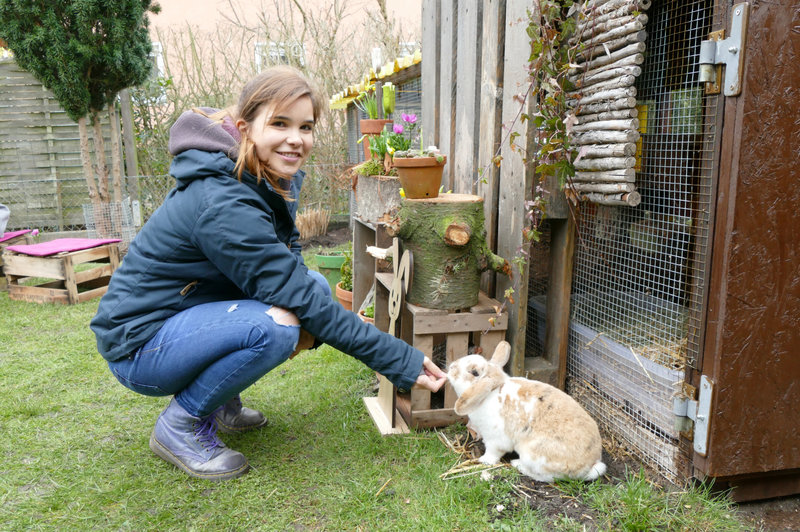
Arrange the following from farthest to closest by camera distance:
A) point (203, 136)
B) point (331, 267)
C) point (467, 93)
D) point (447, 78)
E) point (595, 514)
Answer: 1. point (331, 267)
2. point (447, 78)
3. point (467, 93)
4. point (203, 136)
5. point (595, 514)

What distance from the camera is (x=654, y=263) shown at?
7.58 feet

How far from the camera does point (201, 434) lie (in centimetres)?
231

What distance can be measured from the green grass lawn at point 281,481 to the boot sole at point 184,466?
0.03 m

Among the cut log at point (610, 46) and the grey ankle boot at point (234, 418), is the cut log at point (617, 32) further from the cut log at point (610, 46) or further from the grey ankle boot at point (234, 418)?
the grey ankle boot at point (234, 418)

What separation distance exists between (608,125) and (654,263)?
623mm

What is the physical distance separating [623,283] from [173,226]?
1.81m

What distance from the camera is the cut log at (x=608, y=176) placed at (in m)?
1.96

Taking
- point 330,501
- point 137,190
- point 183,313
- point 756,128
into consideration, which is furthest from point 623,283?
point 137,190

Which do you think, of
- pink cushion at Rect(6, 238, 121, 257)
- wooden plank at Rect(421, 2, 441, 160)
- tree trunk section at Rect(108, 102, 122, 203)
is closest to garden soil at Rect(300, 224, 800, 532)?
wooden plank at Rect(421, 2, 441, 160)

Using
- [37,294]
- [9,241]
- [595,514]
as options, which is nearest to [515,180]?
[595,514]

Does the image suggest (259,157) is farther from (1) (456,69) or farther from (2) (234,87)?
(2) (234,87)

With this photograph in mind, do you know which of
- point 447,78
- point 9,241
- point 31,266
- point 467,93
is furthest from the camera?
point 9,241

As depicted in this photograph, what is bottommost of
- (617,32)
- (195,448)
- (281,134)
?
(195,448)

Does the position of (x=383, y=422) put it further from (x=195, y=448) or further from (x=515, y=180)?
(x=515, y=180)
